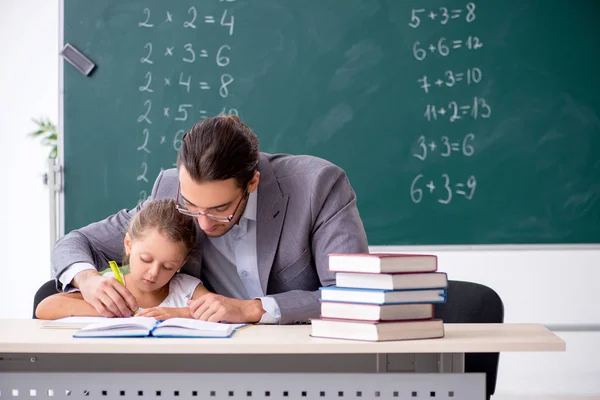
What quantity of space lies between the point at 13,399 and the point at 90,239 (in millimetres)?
789

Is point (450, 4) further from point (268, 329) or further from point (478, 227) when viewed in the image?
point (268, 329)

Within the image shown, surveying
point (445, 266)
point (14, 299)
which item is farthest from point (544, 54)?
point (14, 299)

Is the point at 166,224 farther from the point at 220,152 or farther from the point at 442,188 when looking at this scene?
the point at 442,188

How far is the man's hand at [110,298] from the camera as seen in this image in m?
1.99

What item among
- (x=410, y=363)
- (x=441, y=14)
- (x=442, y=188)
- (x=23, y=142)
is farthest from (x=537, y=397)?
(x=23, y=142)

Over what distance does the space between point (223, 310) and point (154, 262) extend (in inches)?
13.6

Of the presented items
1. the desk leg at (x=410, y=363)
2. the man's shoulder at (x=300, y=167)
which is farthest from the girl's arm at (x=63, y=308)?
the desk leg at (x=410, y=363)

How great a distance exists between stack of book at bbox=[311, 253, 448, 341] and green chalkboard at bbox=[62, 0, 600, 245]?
216cm

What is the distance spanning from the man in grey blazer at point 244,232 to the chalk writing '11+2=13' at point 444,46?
162cm

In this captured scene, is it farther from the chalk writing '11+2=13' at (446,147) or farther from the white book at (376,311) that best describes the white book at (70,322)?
the chalk writing '11+2=13' at (446,147)

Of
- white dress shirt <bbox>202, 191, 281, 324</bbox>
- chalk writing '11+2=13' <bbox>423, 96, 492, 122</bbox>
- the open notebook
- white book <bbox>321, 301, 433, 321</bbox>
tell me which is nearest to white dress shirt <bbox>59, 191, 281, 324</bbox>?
white dress shirt <bbox>202, 191, 281, 324</bbox>

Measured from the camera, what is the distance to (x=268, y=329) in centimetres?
184

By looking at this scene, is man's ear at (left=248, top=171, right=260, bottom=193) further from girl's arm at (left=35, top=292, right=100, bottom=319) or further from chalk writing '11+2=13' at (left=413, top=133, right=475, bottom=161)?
chalk writing '11+2=13' at (left=413, top=133, right=475, bottom=161)

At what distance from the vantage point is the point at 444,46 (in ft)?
12.8
